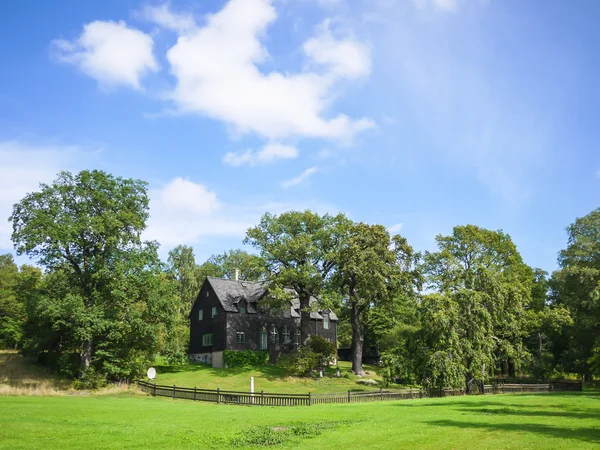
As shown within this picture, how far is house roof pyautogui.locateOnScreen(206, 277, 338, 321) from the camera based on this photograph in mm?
60406

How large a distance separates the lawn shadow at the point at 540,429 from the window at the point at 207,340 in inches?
1769

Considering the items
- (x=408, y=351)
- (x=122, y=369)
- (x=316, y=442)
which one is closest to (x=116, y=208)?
(x=122, y=369)

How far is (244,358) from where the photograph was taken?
58.1 m

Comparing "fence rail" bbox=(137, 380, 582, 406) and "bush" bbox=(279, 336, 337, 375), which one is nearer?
"fence rail" bbox=(137, 380, 582, 406)

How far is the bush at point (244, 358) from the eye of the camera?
57.2 metres

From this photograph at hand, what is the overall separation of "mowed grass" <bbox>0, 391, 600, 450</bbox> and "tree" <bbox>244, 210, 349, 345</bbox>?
1197 inches

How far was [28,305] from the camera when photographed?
4328cm

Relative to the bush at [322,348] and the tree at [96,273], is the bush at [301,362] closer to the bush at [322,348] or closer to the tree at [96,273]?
the bush at [322,348]

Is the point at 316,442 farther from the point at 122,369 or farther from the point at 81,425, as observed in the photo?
the point at 122,369

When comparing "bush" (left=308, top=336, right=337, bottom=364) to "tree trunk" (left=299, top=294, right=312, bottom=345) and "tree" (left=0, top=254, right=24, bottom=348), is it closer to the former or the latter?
"tree trunk" (left=299, top=294, right=312, bottom=345)

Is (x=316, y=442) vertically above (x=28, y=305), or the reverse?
(x=28, y=305)

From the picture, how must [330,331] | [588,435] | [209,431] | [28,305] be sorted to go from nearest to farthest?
[588,435] < [209,431] < [28,305] < [330,331]

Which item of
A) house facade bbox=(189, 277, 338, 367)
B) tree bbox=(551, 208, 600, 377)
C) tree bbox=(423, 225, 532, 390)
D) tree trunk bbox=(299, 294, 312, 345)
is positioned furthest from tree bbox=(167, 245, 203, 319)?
tree bbox=(551, 208, 600, 377)

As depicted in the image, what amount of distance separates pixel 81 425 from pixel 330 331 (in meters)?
53.7
